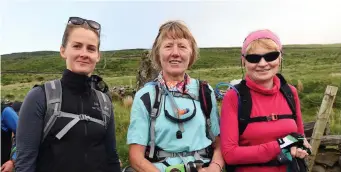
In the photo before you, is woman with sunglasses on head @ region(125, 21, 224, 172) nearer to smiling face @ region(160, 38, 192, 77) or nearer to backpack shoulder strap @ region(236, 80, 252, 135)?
smiling face @ region(160, 38, 192, 77)

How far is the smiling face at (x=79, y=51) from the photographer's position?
3.22m

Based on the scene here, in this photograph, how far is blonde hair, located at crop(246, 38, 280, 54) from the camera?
3.38 meters

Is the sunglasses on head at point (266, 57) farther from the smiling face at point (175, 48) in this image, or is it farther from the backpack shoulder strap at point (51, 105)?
the backpack shoulder strap at point (51, 105)

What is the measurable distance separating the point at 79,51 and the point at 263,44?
1.56 m

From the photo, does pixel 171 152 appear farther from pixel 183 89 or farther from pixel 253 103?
pixel 253 103

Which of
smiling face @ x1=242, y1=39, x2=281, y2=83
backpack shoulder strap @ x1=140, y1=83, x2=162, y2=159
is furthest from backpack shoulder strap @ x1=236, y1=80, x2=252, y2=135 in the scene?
backpack shoulder strap @ x1=140, y1=83, x2=162, y2=159

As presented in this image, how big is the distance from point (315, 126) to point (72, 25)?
5.33 m

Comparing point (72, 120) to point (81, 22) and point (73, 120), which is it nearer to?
point (73, 120)

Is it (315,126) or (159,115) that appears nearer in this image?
(159,115)

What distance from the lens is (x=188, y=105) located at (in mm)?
3252

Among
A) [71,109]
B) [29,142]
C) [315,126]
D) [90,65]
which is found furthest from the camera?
[315,126]

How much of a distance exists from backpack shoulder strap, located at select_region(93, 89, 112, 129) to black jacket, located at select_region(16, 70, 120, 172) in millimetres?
46

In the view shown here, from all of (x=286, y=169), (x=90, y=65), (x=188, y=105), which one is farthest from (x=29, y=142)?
(x=286, y=169)

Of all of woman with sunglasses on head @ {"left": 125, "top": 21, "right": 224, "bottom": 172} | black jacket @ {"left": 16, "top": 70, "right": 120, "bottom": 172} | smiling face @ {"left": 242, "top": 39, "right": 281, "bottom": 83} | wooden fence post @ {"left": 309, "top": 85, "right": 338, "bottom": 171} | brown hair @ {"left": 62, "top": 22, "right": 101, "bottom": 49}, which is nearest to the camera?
black jacket @ {"left": 16, "top": 70, "right": 120, "bottom": 172}
